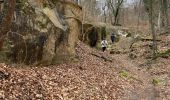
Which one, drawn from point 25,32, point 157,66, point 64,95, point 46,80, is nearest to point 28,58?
point 25,32

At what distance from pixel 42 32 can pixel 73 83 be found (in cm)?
297

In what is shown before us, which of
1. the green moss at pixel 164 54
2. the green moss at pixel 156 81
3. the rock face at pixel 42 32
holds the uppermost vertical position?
the rock face at pixel 42 32

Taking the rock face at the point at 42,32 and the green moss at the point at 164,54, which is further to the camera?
the green moss at the point at 164,54

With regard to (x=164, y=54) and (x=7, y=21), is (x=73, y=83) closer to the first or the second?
(x=7, y=21)

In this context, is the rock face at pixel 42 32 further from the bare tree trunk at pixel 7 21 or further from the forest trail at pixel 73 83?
the bare tree trunk at pixel 7 21

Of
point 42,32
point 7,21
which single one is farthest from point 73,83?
point 7,21

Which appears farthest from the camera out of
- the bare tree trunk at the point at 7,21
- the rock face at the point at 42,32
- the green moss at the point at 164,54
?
the green moss at the point at 164,54

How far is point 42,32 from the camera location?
48.4 feet

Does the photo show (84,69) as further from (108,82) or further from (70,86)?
(70,86)

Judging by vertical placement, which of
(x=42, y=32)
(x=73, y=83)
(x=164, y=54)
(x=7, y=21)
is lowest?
(x=164, y=54)

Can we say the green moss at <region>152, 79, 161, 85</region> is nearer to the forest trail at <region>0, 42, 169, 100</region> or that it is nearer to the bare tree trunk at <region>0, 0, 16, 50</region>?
the forest trail at <region>0, 42, 169, 100</region>

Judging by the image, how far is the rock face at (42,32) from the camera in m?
13.7

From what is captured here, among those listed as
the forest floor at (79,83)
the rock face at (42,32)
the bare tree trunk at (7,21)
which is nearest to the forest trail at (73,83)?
the forest floor at (79,83)

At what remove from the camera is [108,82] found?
16.0 m
